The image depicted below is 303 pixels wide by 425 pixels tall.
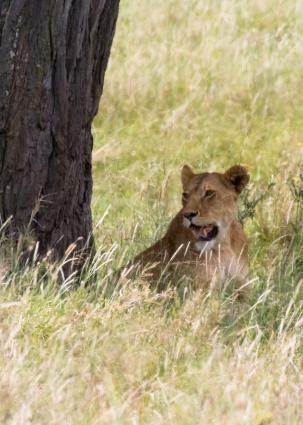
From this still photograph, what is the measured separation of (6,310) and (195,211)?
165 centimetres

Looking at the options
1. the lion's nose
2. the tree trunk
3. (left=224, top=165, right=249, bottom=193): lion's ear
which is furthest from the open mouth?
the tree trunk

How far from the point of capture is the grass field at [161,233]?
209 inches

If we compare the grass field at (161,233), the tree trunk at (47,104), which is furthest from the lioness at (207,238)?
the tree trunk at (47,104)

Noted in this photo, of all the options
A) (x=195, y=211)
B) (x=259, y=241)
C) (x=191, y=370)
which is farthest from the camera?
(x=259, y=241)

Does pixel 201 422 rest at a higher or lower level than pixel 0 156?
lower

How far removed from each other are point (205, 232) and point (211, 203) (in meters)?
0.16

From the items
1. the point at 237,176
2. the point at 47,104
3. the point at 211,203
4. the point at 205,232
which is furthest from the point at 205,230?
the point at 47,104

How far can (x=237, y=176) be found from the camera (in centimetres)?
764

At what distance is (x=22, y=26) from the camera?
692 cm

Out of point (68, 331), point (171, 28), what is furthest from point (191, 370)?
point (171, 28)

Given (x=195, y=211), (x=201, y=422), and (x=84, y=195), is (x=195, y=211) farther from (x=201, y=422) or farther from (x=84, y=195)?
(x=201, y=422)

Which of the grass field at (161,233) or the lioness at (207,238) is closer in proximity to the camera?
the grass field at (161,233)

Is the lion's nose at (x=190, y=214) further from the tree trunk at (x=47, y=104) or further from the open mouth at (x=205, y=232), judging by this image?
the tree trunk at (x=47, y=104)

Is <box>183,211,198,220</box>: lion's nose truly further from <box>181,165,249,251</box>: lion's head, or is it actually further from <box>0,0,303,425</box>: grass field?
<box>0,0,303,425</box>: grass field
